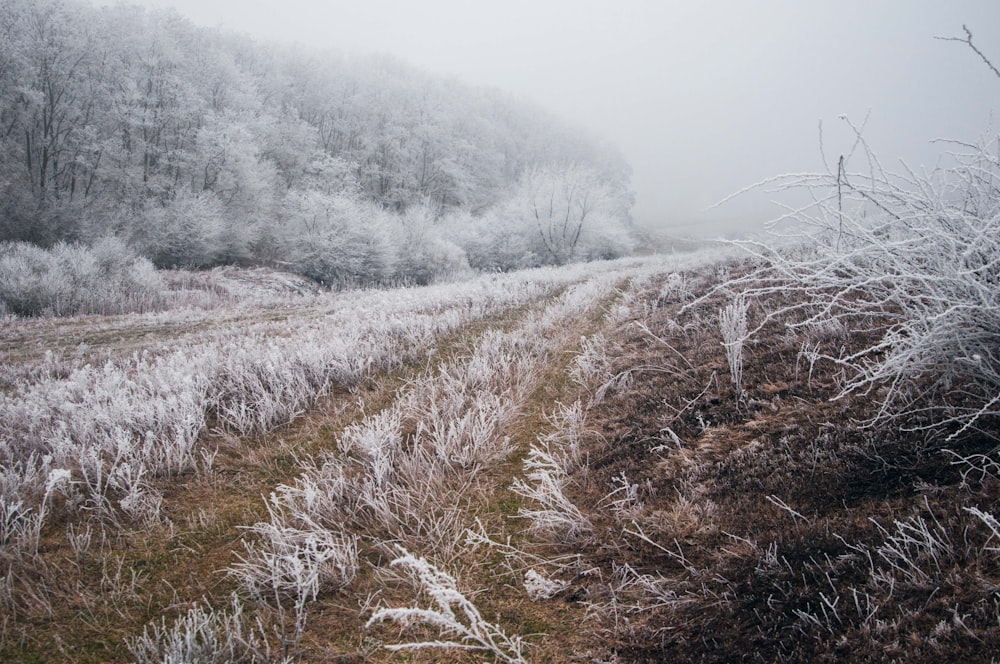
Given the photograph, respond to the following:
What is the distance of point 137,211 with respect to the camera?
2595 cm

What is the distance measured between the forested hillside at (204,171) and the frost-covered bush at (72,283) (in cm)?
621

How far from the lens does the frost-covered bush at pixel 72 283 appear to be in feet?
45.3

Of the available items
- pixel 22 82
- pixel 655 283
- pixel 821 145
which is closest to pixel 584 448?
pixel 821 145

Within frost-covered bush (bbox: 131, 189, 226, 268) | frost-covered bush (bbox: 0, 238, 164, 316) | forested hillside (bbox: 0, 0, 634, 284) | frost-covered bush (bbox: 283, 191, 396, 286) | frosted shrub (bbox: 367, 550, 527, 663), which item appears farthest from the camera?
frost-covered bush (bbox: 283, 191, 396, 286)

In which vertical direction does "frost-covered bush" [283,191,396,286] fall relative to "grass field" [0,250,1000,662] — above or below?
below

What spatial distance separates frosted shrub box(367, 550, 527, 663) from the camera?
1430mm

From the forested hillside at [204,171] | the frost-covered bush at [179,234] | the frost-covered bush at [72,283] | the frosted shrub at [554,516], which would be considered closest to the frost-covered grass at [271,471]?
the frosted shrub at [554,516]

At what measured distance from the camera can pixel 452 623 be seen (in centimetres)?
143

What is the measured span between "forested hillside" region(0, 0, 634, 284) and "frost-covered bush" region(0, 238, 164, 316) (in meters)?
6.21

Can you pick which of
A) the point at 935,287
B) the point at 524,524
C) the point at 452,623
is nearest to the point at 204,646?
the point at 452,623

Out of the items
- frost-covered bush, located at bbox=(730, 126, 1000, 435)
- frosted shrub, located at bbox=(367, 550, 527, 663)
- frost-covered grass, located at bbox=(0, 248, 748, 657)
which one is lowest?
frost-covered grass, located at bbox=(0, 248, 748, 657)

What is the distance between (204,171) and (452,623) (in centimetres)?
3711

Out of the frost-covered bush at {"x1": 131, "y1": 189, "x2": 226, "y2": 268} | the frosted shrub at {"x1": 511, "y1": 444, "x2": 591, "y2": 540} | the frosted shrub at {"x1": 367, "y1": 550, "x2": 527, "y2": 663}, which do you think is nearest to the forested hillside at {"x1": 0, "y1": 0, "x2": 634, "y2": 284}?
the frost-covered bush at {"x1": 131, "y1": 189, "x2": 226, "y2": 268}

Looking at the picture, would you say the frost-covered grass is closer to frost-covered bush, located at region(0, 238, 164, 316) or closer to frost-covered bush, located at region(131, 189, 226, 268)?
frost-covered bush, located at region(0, 238, 164, 316)
